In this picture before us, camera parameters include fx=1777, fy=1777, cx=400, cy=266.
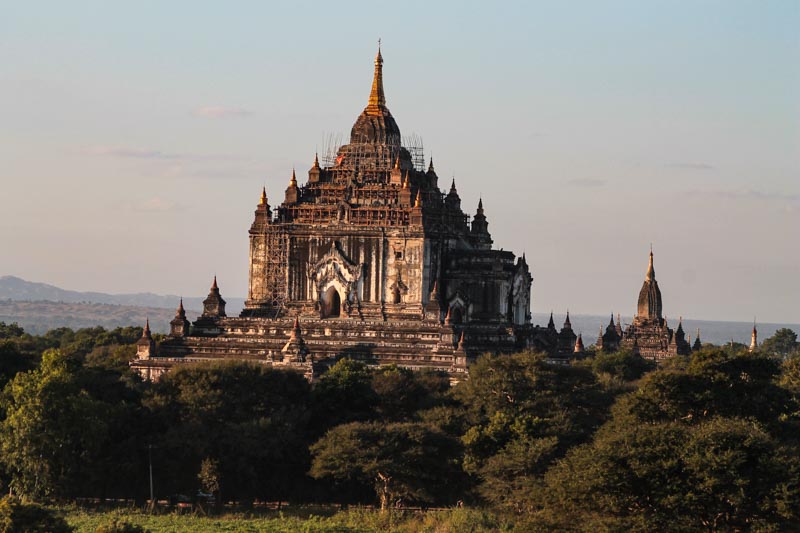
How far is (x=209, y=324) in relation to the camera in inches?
3282

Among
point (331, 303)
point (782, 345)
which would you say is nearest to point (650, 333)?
point (782, 345)

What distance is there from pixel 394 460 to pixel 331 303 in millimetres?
25667

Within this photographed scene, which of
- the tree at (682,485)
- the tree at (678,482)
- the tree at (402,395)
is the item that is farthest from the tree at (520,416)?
the tree at (682,485)

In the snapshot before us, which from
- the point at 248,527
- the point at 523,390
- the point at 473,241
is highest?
the point at 473,241

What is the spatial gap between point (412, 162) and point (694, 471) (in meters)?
43.5

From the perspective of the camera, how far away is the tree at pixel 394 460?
59844mm

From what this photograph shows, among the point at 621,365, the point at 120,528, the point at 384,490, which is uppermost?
the point at 621,365

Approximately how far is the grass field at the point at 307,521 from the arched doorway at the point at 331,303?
81.5 ft

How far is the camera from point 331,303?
84.9 meters

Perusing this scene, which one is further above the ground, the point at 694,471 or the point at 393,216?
the point at 393,216

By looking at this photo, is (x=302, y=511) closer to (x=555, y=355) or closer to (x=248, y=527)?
(x=248, y=527)

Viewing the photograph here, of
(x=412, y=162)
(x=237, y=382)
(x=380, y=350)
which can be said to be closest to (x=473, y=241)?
(x=412, y=162)

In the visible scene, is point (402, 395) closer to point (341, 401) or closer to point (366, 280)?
point (341, 401)

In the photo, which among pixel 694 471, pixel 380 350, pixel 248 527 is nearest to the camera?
pixel 694 471
